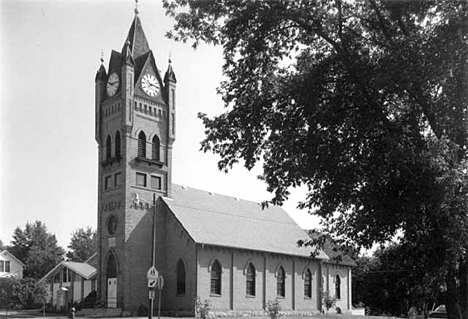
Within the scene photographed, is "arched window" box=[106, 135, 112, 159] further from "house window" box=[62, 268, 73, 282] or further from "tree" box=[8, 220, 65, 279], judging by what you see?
"tree" box=[8, 220, 65, 279]

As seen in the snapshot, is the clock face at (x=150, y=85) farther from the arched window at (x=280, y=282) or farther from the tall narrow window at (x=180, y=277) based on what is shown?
the arched window at (x=280, y=282)

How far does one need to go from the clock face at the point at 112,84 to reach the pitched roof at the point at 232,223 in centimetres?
979

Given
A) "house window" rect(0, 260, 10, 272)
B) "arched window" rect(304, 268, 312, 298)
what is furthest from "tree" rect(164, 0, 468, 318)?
"house window" rect(0, 260, 10, 272)

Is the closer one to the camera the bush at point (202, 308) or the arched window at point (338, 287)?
the bush at point (202, 308)

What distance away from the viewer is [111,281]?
44.4 metres

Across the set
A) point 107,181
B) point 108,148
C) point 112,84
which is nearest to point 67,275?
point 107,181

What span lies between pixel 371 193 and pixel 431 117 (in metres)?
2.61

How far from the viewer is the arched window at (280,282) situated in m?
51.4

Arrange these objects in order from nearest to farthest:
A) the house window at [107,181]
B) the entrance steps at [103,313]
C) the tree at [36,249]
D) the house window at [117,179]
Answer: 1. the entrance steps at [103,313]
2. the house window at [117,179]
3. the house window at [107,181]
4. the tree at [36,249]

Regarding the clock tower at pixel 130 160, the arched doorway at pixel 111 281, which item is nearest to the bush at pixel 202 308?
the clock tower at pixel 130 160

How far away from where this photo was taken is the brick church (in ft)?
144

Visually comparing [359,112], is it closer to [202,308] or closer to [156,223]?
[202,308]

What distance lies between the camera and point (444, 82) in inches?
583

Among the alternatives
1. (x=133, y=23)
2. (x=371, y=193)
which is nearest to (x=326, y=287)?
(x=133, y=23)
